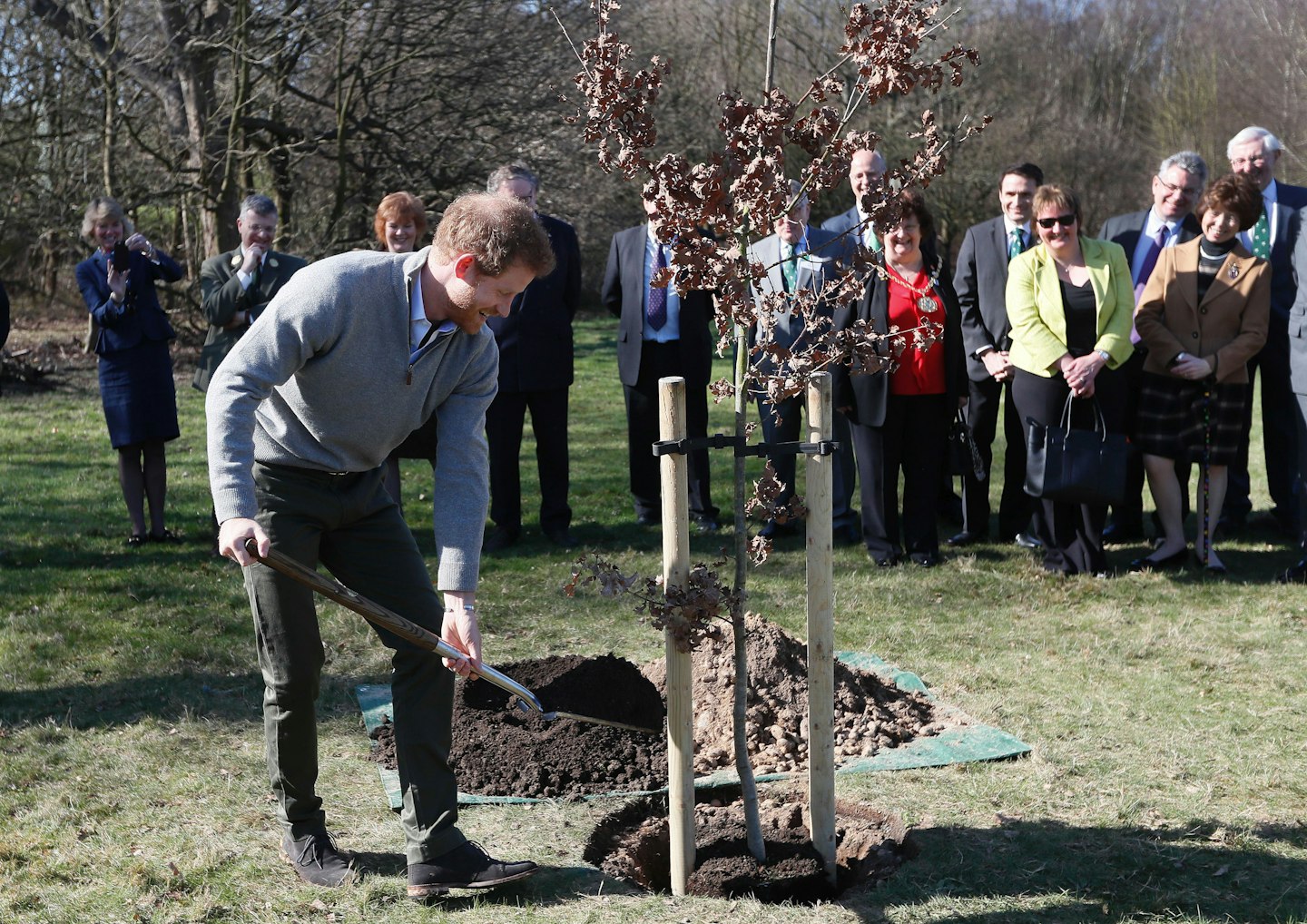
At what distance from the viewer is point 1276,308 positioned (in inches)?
320

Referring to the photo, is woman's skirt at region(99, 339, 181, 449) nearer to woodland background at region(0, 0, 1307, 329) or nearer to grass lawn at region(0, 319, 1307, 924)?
grass lawn at region(0, 319, 1307, 924)

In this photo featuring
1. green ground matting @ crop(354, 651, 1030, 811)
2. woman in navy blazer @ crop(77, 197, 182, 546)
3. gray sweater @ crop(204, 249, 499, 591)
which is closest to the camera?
gray sweater @ crop(204, 249, 499, 591)

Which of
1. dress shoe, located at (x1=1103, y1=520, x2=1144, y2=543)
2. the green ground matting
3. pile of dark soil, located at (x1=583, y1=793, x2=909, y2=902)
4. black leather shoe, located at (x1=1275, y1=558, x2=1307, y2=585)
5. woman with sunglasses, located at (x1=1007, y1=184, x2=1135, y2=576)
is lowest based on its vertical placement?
pile of dark soil, located at (x1=583, y1=793, x2=909, y2=902)

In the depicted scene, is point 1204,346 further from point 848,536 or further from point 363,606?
point 363,606

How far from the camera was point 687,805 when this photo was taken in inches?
152

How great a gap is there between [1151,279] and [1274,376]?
1362mm

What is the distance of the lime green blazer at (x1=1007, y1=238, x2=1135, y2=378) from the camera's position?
7172mm

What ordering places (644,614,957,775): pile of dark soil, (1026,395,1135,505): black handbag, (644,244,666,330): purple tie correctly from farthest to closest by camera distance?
(644,244,666,330): purple tie → (1026,395,1135,505): black handbag → (644,614,957,775): pile of dark soil

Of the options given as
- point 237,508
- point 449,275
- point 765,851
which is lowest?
point 765,851

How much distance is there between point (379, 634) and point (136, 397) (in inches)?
185

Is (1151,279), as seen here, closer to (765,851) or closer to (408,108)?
(765,851)

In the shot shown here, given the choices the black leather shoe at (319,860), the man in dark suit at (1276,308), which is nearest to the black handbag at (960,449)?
the man in dark suit at (1276,308)

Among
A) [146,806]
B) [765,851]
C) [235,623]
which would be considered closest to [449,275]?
[765,851]

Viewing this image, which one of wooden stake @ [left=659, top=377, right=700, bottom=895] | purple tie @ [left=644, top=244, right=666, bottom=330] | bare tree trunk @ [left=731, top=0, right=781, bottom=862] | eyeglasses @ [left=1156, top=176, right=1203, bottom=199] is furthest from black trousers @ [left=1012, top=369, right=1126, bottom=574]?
wooden stake @ [left=659, top=377, right=700, bottom=895]
